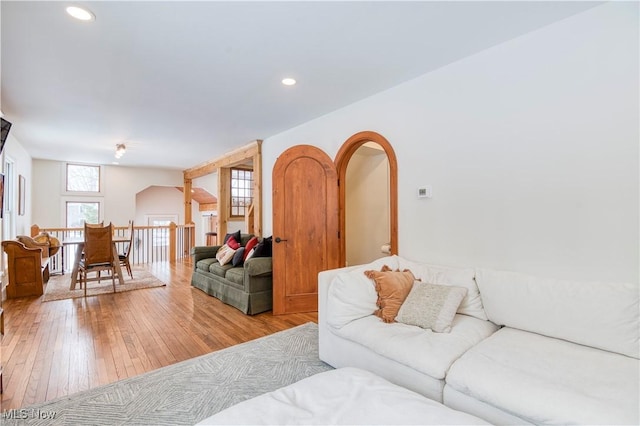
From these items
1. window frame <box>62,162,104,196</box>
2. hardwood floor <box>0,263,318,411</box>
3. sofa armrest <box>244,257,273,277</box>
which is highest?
window frame <box>62,162,104,196</box>

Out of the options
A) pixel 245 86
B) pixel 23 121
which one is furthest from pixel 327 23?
pixel 23 121

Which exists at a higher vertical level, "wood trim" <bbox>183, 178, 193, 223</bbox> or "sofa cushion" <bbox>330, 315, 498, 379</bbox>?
"wood trim" <bbox>183, 178, 193, 223</bbox>

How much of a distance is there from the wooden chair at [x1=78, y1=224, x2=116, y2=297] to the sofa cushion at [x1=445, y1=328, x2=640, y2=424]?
196 inches

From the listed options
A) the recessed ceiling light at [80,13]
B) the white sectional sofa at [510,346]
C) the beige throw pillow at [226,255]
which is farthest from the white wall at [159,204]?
the white sectional sofa at [510,346]

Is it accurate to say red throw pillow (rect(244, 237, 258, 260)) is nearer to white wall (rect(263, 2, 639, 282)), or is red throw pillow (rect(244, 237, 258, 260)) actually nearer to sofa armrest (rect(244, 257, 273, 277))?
sofa armrest (rect(244, 257, 273, 277))

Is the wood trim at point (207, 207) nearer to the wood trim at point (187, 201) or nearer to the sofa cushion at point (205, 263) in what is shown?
the wood trim at point (187, 201)

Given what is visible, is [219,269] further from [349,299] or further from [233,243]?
[349,299]

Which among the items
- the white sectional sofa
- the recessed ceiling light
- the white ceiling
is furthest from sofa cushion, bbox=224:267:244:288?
the recessed ceiling light

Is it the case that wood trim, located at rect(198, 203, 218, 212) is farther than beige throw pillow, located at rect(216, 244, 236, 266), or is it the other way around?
wood trim, located at rect(198, 203, 218, 212)

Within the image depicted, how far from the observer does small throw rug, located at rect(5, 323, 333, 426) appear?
6.11ft

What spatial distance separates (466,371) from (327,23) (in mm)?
2278

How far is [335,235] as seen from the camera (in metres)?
3.89

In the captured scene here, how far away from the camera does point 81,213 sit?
26.5ft

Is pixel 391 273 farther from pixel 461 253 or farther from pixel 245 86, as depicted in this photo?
pixel 245 86
